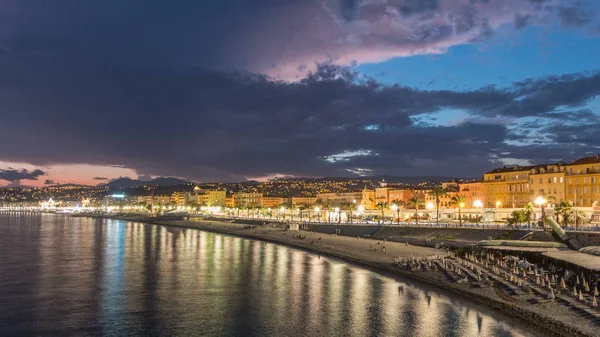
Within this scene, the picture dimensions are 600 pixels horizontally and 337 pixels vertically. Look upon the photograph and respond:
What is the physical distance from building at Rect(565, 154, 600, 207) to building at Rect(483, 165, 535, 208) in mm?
10050

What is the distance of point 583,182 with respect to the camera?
305 ft

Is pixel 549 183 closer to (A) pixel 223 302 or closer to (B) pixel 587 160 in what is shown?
(B) pixel 587 160

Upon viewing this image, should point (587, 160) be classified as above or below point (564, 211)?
above

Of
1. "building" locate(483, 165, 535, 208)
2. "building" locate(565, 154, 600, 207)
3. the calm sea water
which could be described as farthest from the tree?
the calm sea water

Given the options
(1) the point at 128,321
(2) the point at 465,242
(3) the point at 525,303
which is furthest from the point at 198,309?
(2) the point at 465,242

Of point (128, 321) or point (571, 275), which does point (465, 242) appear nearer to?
point (571, 275)

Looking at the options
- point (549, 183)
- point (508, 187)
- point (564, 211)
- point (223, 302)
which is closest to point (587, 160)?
point (549, 183)

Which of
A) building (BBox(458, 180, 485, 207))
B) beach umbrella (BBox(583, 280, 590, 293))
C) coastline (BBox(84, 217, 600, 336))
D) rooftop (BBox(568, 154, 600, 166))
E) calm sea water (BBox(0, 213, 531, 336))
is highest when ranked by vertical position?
rooftop (BBox(568, 154, 600, 166))

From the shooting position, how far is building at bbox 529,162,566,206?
9681 cm

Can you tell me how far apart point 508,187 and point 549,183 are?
12098 mm

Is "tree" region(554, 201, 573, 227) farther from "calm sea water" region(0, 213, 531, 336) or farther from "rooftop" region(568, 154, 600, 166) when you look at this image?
"calm sea water" region(0, 213, 531, 336)

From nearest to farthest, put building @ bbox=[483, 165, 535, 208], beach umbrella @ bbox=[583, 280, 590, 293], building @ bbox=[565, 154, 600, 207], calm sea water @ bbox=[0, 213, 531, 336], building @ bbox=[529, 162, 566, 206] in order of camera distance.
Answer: calm sea water @ bbox=[0, 213, 531, 336]
beach umbrella @ bbox=[583, 280, 590, 293]
building @ bbox=[565, 154, 600, 207]
building @ bbox=[529, 162, 566, 206]
building @ bbox=[483, 165, 535, 208]

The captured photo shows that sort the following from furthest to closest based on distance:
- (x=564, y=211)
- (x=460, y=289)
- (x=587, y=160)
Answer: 1. (x=587, y=160)
2. (x=564, y=211)
3. (x=460, y=289)

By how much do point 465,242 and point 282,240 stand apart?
3499 centimetres
